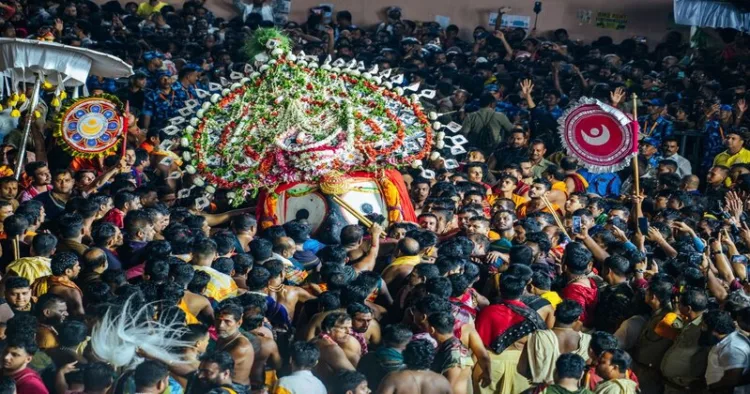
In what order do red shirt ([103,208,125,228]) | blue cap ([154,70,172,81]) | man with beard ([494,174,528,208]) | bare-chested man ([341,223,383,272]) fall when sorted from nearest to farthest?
bare-chested man ([341,223,383,272]) → red shirt ([103,208,125,228]) → man with beard ([494,174,528,208]) → blue cap ([154,70,172,81])

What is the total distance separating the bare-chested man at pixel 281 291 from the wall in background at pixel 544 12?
33.5 feet

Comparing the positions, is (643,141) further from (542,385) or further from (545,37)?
(542,385)

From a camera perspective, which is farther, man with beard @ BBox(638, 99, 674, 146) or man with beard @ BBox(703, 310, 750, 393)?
man with beard @ BBox(638, 99, 674, 146)

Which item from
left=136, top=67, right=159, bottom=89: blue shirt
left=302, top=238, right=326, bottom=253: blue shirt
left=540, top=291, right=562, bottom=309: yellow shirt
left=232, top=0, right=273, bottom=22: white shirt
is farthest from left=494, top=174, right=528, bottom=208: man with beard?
left=232, top=0, right=273, bottom=22: white shirt

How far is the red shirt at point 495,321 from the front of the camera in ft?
26.9

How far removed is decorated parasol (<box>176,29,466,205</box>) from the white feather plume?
3434mm

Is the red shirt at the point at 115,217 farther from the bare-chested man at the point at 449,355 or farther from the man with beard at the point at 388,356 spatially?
the bare-chested man at the point at 449,355

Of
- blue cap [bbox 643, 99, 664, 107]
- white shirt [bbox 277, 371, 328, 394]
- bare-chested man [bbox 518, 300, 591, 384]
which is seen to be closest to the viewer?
white shirt [bbox 277, 371, 328, 394]

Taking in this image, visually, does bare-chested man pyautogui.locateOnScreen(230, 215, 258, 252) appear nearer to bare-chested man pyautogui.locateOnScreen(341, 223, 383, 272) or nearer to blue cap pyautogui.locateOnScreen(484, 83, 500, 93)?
bare-chested man pyautogui.locateOnScreen(341, 223, 383, 272)

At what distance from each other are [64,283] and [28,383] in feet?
4.40

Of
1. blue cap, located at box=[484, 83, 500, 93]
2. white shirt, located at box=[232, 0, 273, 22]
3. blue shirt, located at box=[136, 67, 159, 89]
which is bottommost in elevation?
blue shirt, located at box=[136, 67, 159, 89]

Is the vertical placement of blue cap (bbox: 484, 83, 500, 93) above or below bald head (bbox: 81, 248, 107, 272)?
above

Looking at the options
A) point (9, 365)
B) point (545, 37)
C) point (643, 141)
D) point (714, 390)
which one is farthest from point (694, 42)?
point (9, 365)

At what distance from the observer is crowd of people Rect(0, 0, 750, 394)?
7.42 meters
